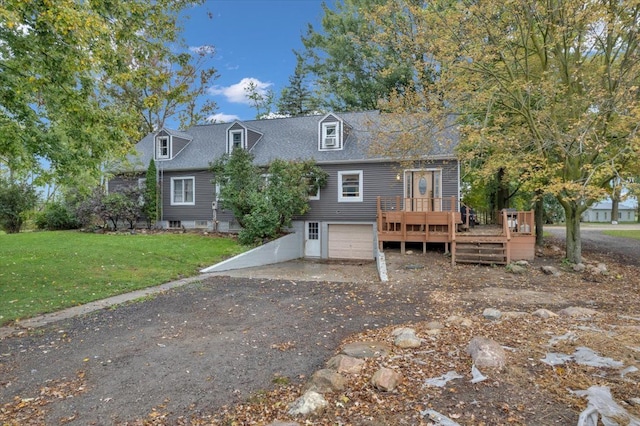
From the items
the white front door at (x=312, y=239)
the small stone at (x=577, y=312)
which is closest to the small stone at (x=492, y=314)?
the small stone at (x=577, y=312)

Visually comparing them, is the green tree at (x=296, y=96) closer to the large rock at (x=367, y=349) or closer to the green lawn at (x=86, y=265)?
the green lawn at (x=86, y=265)

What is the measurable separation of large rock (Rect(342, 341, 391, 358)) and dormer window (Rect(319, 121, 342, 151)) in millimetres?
13299

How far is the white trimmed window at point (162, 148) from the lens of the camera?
789 inches

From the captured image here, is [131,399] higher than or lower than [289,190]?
lower

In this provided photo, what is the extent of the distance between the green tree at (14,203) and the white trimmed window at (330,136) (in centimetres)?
1524

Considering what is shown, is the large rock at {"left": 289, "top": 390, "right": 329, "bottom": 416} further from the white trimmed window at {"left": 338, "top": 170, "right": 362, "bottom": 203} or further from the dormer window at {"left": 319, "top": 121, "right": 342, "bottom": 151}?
the dormer window at {"left": 319, "top": 121, "right": 342, "bottom": 151}

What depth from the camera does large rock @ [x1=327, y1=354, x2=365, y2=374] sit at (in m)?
3.84

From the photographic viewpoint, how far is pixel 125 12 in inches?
288

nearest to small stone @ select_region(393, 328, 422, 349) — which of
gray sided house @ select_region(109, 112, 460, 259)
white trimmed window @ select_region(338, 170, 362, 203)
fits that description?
gray sided house @ select_region(109, 112, 460, 259)

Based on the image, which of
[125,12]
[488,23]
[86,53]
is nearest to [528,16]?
[488,23]

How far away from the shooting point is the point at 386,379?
350cm

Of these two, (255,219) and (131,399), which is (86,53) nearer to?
(131,399)

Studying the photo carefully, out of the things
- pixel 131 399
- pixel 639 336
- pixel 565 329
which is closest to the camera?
pixel 131 399

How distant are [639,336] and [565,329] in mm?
739
